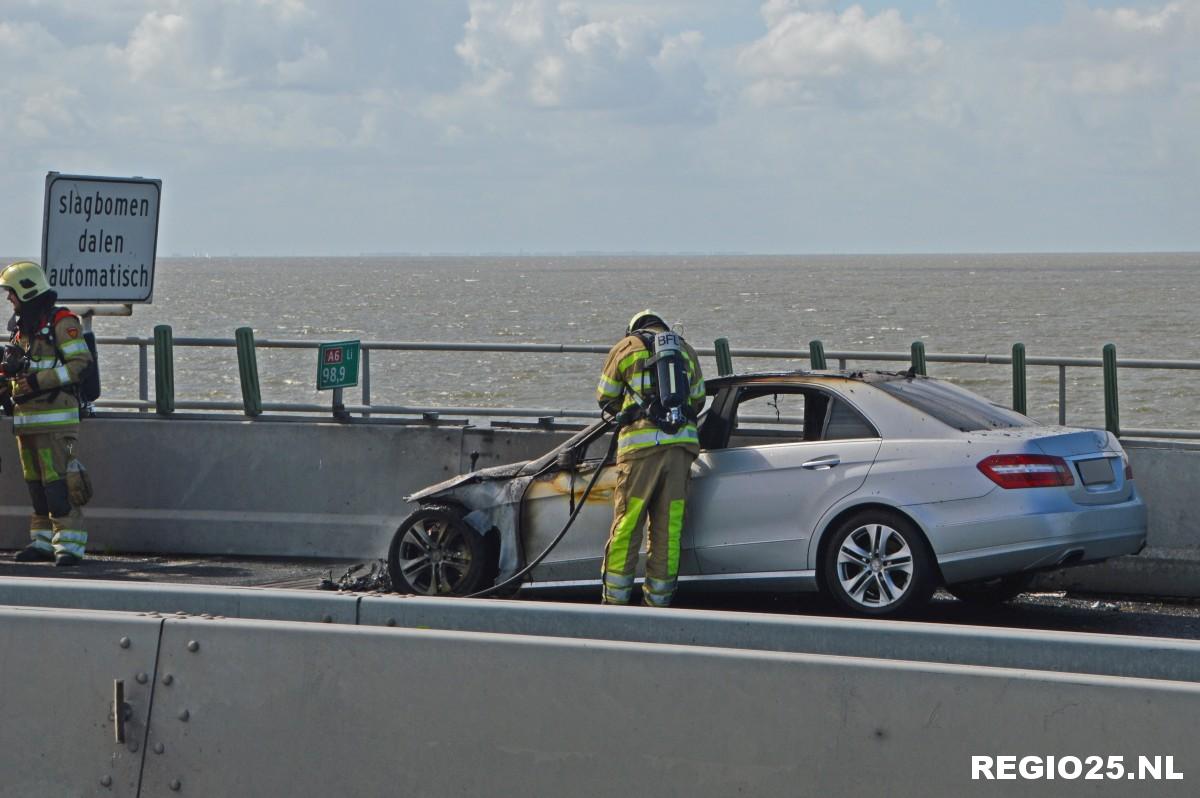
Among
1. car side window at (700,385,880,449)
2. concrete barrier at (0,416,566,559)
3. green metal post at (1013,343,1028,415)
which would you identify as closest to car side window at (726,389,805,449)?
car side window at (700,385,880,449)

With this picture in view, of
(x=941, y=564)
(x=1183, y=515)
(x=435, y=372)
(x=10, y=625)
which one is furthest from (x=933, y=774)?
(x=435, y=372)

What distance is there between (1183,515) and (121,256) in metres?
7.61

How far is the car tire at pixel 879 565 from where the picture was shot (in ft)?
27.5

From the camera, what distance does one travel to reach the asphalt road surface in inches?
354

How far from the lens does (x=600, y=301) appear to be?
381 feet

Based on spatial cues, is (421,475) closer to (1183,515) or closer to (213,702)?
(1183,515)

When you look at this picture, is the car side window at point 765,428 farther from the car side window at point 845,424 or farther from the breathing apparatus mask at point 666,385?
the breathing apparatus mask at point 666,385

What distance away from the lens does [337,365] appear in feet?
39.4

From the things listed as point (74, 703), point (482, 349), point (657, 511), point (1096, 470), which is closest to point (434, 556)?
point (657, 511)

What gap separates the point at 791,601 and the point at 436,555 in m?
2.04

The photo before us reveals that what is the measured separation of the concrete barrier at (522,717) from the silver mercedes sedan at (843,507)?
431cm

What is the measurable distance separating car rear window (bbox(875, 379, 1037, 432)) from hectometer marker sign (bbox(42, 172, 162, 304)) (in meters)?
5.84

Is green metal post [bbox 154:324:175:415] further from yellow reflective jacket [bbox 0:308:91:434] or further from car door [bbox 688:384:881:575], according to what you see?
car door [bbox 688:384:881:575]

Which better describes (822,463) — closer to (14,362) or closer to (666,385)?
(666,385)
